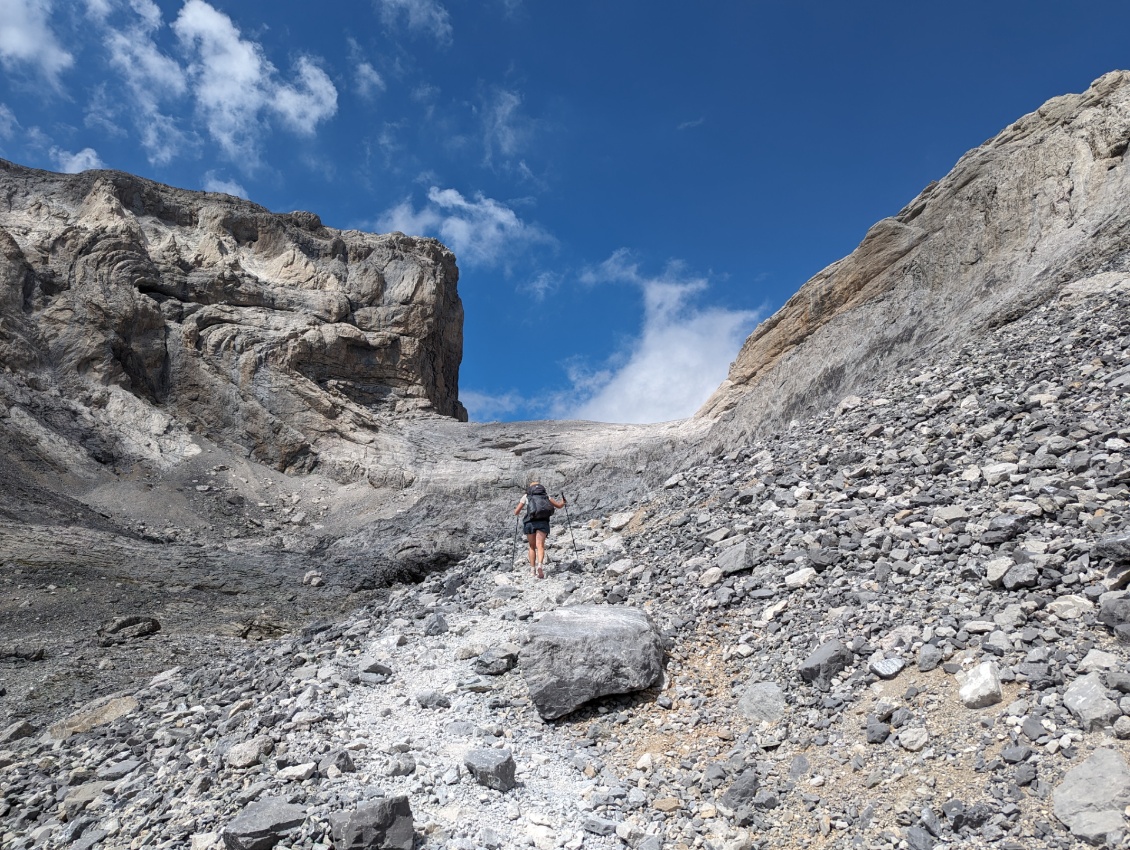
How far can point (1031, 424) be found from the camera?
8.68 meters

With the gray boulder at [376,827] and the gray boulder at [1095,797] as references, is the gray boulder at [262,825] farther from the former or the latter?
the gray boulder at [1095,797]

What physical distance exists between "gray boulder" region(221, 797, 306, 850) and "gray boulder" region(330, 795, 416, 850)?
1.08 feet

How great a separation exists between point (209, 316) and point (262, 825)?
4370 centimetres

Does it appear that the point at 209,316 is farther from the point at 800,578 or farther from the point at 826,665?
the point at 826,665

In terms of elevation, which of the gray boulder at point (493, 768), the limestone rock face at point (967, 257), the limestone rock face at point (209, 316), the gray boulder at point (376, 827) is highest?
the limestone rock face at point (209, 316)

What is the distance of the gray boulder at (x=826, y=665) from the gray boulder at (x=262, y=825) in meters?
4.02

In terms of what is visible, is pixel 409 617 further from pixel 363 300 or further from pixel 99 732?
pixel 363 300

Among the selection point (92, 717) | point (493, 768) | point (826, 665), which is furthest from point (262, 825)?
point (92, 717)

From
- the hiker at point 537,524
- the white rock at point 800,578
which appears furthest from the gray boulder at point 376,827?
the hiker at point 537,524

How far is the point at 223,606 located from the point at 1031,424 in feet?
57.9

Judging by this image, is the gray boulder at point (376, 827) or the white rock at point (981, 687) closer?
the white rock at point (981, 687)

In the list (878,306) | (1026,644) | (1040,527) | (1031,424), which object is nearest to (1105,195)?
(878,306)

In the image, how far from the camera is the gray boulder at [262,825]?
5.16 meters

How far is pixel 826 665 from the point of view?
5.91 m
